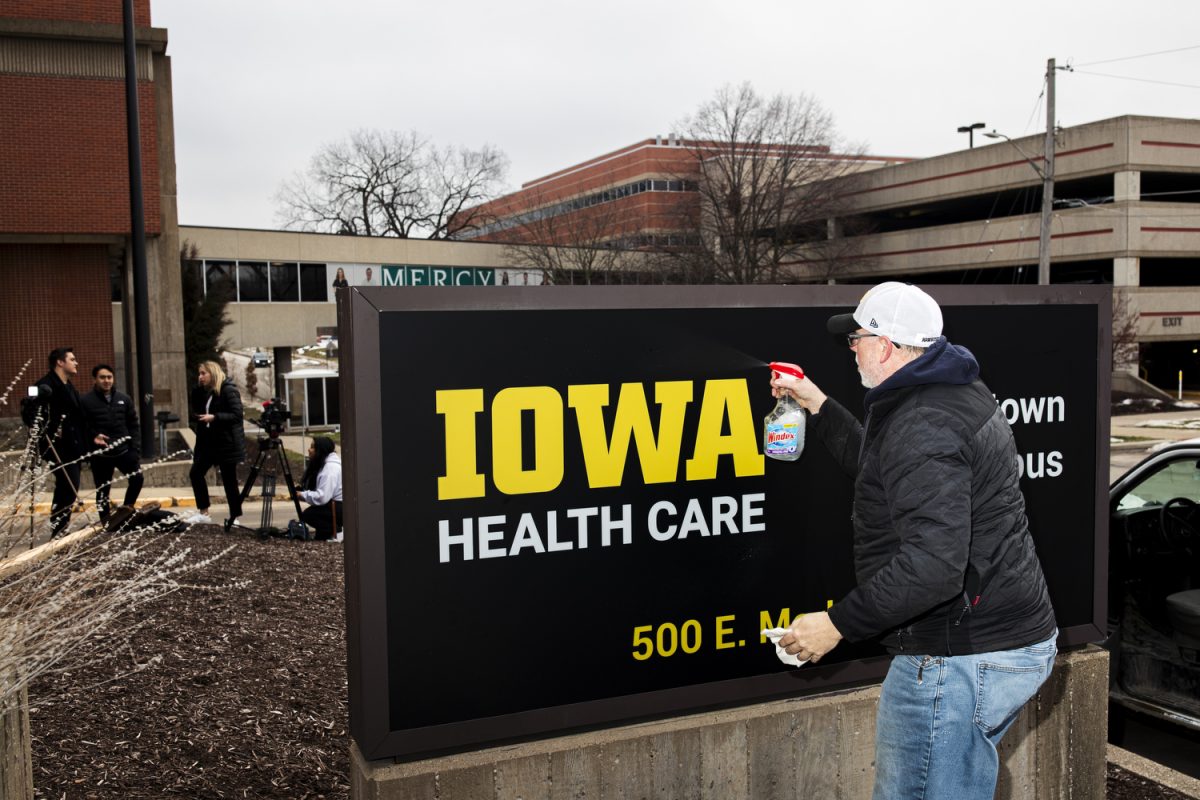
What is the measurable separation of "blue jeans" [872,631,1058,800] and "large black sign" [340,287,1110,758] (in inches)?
30.5

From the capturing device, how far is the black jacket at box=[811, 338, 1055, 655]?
2.66 metres

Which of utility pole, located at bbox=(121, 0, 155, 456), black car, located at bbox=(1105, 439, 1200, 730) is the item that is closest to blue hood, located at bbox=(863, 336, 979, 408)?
black car, located at bbox=(1105, 439, 1200, 730)

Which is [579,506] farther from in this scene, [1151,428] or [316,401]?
[316,401]

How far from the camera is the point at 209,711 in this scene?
14.9 ft

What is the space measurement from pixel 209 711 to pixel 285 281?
43833 millimetres

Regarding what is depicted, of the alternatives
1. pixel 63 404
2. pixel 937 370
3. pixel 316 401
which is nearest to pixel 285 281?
pixel 316 401

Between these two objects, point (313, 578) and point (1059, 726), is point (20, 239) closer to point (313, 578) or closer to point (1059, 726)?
point (313, 578)

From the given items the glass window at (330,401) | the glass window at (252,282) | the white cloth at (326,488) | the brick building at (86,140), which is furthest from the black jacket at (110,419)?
the glass window at (252,282)

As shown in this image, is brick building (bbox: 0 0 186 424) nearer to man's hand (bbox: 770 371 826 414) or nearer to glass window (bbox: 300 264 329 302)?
man's hand (bbox: 770 371 826 414)

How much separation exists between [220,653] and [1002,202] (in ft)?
172

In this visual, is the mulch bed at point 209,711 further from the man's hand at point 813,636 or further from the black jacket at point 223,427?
the black jacket at point 223,427

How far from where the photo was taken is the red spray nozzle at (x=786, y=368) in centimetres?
362

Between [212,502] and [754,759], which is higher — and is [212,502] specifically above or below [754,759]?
below

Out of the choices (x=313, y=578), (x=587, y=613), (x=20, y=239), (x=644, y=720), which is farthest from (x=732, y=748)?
(x=20, y=239)
